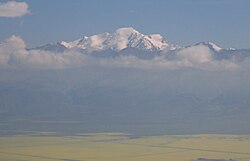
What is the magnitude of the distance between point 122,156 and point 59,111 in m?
102

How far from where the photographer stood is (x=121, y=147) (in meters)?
73.6

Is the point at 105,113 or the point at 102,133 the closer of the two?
the point at 102,133

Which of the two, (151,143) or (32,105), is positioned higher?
(32,105)

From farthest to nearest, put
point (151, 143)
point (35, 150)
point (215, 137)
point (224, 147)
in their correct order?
1. point (215, 137)
2. point (151, 143)
3. point (224, 147)
4. point (35, 150)

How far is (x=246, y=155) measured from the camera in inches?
2564

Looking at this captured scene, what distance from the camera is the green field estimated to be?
206 ft

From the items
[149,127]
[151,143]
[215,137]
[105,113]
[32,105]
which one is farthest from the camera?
[32,105]

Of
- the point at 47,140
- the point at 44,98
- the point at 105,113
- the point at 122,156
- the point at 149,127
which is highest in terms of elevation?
the point at 44,98

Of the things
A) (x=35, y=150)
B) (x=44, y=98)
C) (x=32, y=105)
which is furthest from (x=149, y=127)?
(x=44, y=98)

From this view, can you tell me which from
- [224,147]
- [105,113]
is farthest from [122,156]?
[105,113]

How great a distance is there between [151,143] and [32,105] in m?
98.6

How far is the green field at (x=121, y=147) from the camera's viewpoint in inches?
2468

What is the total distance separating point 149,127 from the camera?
111m

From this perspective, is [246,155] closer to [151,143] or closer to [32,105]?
[151,143]
